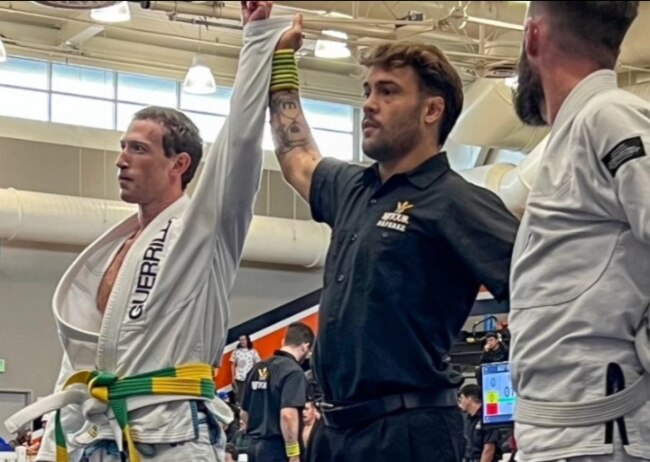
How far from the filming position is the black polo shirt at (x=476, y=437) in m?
10.0

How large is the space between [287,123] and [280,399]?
23.5ft

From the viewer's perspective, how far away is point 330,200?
346cm

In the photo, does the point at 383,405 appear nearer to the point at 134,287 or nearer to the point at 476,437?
the point at 134,287

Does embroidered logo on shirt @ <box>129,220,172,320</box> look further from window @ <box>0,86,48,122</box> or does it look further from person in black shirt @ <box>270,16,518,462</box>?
window @ <box>0,86,48,122</box>

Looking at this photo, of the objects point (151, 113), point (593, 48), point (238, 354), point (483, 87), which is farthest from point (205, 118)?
point (593, 48)

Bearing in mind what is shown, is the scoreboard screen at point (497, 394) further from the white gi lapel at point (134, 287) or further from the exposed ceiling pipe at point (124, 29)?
the exposed ceiling pipe at point (124, 29)

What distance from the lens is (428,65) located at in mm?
3338

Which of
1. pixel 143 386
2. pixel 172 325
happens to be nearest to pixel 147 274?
pixel 172 325

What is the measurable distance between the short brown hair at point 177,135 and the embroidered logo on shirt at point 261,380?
666 cm

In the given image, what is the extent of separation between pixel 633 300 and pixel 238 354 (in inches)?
557

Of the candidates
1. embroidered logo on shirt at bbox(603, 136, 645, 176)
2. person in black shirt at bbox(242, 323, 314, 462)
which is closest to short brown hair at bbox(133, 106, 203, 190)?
embroidered logo on shirt at bbox(603, 136, 645, 176)

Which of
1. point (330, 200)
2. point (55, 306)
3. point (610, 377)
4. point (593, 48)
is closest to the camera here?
point (610, 377)

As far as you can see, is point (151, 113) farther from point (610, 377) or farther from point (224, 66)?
point (224, 66)

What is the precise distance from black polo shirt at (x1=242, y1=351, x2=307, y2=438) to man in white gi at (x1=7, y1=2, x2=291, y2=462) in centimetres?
661
